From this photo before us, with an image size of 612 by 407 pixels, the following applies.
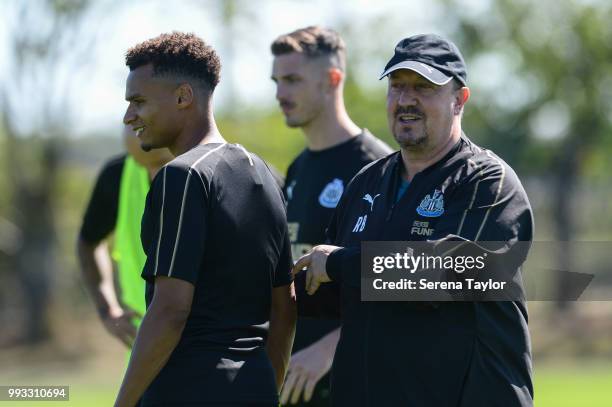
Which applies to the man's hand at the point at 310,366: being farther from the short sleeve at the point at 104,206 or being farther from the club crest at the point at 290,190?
the short sleeve at the point at 104,206

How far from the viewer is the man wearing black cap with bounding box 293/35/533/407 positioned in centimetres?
448

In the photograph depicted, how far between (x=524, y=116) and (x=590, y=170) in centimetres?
335

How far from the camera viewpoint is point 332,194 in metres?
6.39

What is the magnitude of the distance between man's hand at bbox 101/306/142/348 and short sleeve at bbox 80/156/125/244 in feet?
2.26

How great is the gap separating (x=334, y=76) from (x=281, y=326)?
2.55m

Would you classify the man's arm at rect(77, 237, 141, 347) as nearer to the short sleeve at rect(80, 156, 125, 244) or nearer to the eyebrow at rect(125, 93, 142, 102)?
the short sleeve at rect(80, 156, 125, 244)

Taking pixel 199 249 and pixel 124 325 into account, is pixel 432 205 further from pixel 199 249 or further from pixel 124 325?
pixel 124 325

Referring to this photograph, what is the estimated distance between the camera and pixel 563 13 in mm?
35844

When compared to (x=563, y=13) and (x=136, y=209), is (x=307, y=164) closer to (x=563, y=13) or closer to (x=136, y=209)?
(x=136, y=209)

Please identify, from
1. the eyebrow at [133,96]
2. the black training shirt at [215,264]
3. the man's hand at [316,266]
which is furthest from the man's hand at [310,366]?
the eyebrow at [133,96]

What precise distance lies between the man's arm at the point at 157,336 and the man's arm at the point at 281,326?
2.16 ft

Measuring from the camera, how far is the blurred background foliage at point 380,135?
2992 cm

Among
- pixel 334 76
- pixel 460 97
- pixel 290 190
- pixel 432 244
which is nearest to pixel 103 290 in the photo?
pixel 290 190

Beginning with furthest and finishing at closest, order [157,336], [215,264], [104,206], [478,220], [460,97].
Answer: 1. [104,206]
2. [460,97]
3. [478,220]
4. [215,264]
5. [157,336]
